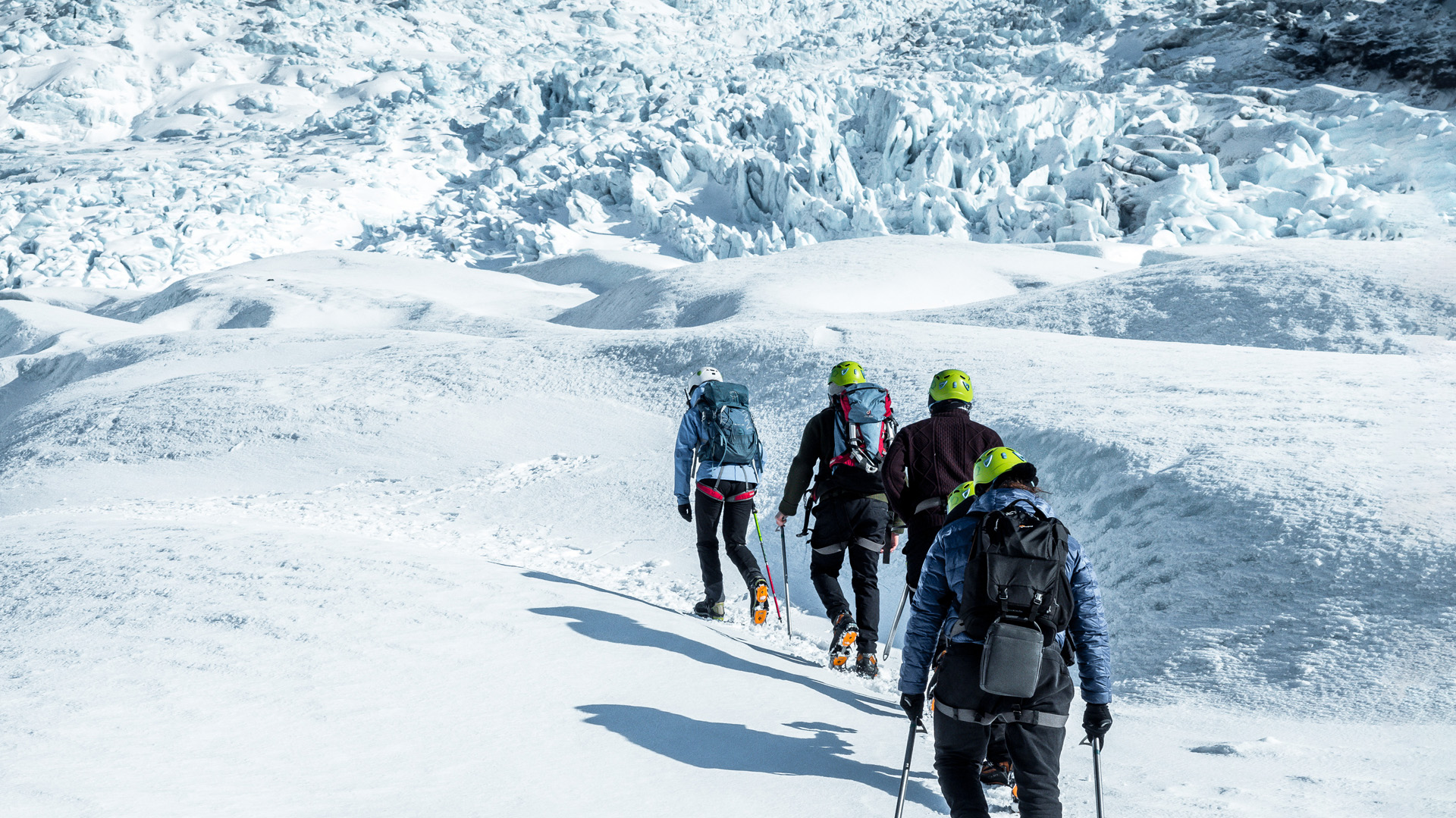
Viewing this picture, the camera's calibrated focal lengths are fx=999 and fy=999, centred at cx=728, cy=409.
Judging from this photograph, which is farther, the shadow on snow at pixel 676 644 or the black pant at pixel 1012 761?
the shadow on snow at pixel 676 644

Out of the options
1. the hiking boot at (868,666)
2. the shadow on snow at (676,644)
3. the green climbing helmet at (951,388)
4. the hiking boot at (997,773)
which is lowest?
the hiking boot at (868,666)

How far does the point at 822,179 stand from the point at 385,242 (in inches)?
717

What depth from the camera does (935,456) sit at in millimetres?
4664

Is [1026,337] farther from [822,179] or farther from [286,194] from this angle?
[286,194]

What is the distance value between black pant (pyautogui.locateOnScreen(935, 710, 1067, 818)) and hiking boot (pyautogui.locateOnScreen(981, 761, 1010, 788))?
28.1 inches

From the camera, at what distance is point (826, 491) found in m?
5.45

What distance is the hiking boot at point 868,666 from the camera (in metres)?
5.27

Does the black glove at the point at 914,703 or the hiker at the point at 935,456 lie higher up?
the hiker at the point at 935,456

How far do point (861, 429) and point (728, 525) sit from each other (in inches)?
46.7

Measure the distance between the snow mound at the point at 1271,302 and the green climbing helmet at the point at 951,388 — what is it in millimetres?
9763

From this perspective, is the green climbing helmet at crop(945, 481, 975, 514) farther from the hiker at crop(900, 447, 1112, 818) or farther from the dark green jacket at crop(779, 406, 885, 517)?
the dark green jacket at crop(779, 406, 885, 517)

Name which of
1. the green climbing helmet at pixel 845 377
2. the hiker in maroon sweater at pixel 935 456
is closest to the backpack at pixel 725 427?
the green climbing helmet at pixel 845 377

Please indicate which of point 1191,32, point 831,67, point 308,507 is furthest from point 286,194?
point 1191,32

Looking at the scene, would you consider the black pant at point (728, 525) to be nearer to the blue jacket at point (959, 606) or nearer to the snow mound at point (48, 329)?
the blue jacket at point (959, 606)
